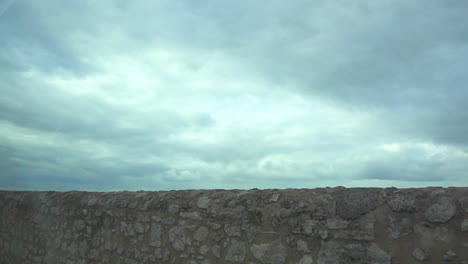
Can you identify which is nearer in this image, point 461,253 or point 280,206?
point 461,253

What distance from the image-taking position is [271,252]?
11.1ft

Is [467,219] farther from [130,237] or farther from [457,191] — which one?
[130,237]

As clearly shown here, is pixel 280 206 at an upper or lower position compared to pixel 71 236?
upper

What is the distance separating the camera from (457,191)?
2643 mm

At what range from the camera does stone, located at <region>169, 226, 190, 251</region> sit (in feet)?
13.8

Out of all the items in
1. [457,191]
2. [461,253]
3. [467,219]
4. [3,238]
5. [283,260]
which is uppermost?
[457,191]

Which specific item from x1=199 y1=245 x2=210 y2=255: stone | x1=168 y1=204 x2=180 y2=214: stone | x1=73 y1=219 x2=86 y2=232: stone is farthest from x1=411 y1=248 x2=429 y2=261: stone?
x1=73 y1=219 x2=86 y2=232: stone

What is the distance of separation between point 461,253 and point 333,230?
3.00 feet

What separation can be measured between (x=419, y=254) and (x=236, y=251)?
5.62ft

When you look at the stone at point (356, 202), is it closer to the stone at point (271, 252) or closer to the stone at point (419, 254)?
the stone at point (419, 254)

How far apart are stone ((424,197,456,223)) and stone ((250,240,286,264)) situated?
128 cm

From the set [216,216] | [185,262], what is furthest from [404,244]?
[185,262]

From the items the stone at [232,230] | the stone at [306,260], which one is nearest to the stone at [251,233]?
the stone at [232,230]

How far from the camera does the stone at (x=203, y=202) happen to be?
414cm
